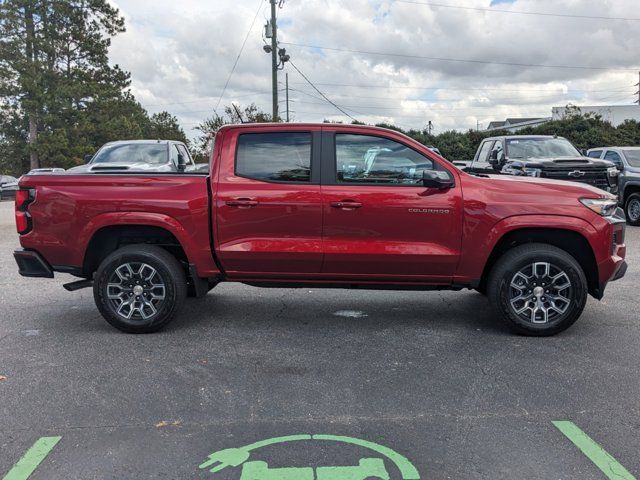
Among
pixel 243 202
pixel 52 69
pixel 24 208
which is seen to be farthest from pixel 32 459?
pixel 52 69

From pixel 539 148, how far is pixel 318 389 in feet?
34.9

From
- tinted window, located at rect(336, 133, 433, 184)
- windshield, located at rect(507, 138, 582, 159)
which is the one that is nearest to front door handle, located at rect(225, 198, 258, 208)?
tinted window, located at rect(336, 133, 433, 184)

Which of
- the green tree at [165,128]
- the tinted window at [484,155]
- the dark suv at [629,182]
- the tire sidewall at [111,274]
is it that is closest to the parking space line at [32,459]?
the tire sidewall at [111,274]

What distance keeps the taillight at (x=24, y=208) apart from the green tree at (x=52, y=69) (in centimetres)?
3601

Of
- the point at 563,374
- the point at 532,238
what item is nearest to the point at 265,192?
the point at 532,238

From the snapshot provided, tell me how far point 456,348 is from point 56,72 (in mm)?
40369

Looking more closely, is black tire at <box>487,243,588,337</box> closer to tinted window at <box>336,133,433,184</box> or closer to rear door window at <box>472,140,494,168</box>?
tinted window at <box>336,133,433,184</box>

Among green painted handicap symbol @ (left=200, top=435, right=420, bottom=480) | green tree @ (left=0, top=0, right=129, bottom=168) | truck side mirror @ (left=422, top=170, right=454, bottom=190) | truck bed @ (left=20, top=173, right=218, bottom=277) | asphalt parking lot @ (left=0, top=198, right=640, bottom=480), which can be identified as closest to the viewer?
green painted handicap symbol @ (left=200, top=435, right=420, bottom=480)

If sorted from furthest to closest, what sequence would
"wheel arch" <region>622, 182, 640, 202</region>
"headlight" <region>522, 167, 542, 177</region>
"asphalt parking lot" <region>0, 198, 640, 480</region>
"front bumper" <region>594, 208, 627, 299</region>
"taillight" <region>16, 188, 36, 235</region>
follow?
"wheel arch" <region>622, 182, 640, 202</region>, "headlight" <region>522, 167, 542, 177</region>, "taillight" <region>16, 188, 36, 235</region>, "front bumper" <region>594, 208, 627, 299</region>, "asphalt parking lot" <region>0, 198, 640, 480</region>

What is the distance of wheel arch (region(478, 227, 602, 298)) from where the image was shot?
5133 mm

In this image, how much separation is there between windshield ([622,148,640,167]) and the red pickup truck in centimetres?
1027

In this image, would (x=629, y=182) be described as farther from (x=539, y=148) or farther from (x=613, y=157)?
(x=539, y=148)

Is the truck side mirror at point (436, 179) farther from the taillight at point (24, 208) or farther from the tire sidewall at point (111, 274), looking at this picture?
the taillight at point (24, 208)

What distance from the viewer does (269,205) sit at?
510cm
